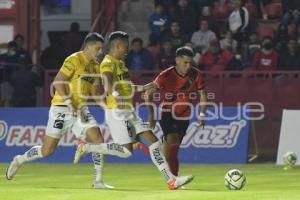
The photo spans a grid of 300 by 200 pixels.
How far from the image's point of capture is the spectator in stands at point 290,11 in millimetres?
28484

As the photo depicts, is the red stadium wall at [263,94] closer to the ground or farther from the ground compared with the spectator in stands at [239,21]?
closer to the ground

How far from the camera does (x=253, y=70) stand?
26.7 m

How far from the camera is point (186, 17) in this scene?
96.0 ft

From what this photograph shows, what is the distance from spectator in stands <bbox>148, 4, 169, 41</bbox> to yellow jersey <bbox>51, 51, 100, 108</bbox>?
1222 centimetres

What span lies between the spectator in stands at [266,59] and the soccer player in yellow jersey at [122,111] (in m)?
10.5

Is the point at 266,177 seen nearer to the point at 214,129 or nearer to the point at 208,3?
the point at 214,129

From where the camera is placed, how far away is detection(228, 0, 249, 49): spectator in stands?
94.0ft

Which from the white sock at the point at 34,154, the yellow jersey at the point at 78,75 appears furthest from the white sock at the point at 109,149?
the white sock at the point at 34,154

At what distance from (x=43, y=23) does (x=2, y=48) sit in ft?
12.6

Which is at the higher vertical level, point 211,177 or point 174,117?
point 174,117

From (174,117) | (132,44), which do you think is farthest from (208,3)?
(174,117)

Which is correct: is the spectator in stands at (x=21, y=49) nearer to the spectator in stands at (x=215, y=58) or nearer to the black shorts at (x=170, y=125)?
the spectator in stands at (x=215, y=58)

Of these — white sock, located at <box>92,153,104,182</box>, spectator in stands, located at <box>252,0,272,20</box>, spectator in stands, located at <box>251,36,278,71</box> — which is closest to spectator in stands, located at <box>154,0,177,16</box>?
spectator in stands, located at <box>252,0,272,20</box>

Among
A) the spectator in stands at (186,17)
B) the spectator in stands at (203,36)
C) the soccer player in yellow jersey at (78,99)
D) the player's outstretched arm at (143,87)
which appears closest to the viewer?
the player's outstretched arm at (143,87)
